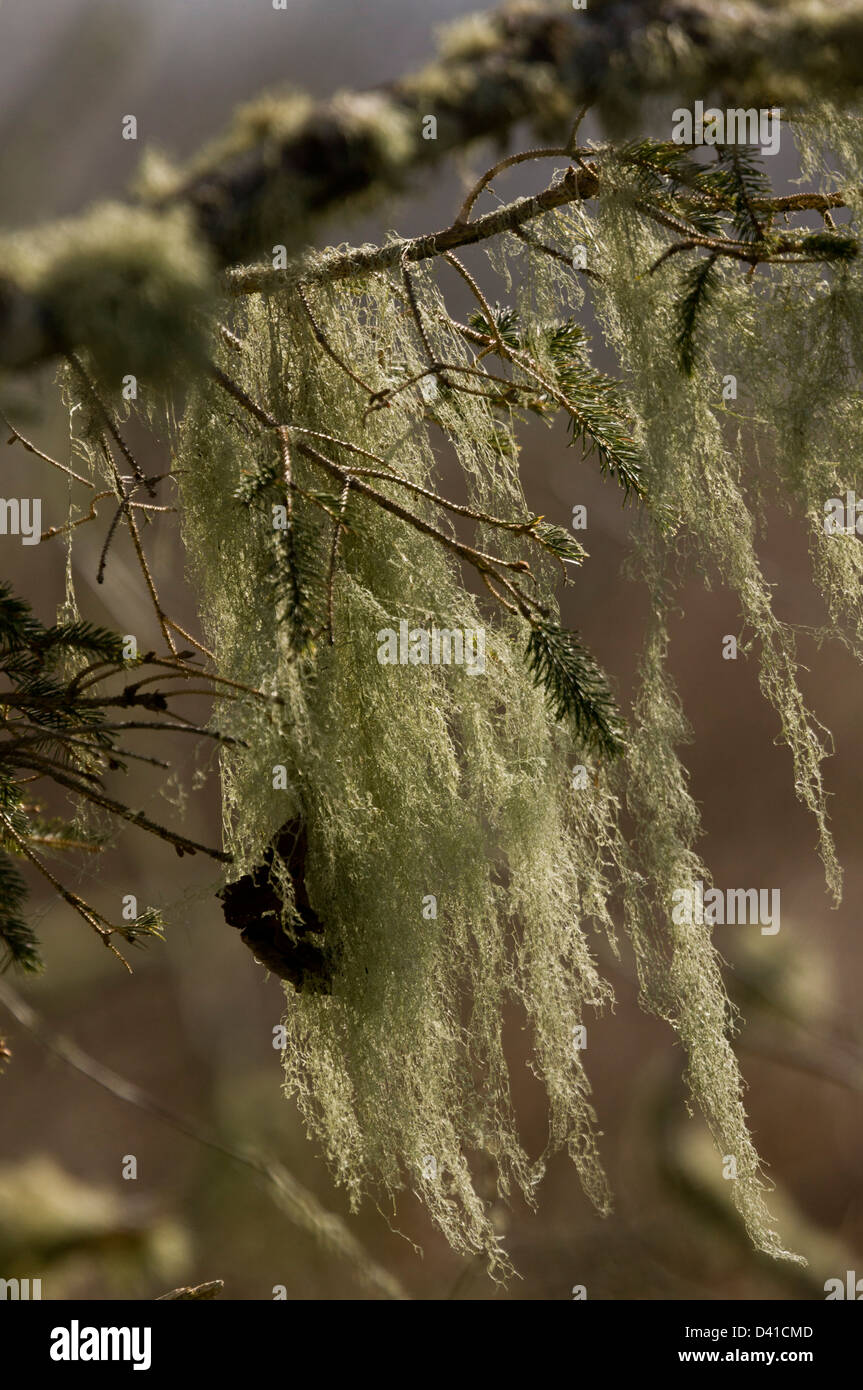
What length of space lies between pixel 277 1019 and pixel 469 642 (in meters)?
1.16

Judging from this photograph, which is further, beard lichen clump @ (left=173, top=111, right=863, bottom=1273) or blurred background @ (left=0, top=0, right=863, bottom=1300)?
blurred background @ (left=0, top=0, right=863, bottom=1300)

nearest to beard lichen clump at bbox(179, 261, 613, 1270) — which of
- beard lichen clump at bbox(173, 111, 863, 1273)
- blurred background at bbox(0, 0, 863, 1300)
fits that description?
beard lichen clump at bbox(173, 111, 863, 1273)

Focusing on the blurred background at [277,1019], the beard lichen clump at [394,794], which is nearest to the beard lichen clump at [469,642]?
the beard lichen clump at [394,794]

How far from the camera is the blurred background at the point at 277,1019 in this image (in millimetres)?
1227

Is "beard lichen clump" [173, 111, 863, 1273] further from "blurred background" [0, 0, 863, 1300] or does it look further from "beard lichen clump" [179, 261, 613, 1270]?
"blurred background" [0, 0, 863, 1300]

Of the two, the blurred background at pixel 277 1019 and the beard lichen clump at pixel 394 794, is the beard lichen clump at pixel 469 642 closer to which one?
the beard lichen clump at pixel 394 794

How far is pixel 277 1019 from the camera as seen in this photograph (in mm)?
1475

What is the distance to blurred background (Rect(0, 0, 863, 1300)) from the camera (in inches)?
48.3

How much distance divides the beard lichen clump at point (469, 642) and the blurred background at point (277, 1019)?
0.71 metres

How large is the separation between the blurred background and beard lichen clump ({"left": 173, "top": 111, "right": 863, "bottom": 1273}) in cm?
71

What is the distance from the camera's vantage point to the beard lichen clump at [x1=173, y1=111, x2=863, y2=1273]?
1.32 ft

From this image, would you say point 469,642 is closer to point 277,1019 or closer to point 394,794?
point 394,794

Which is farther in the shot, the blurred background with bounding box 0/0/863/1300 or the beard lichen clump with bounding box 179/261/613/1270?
the blurred background with bounding box 0/0/863/1300
